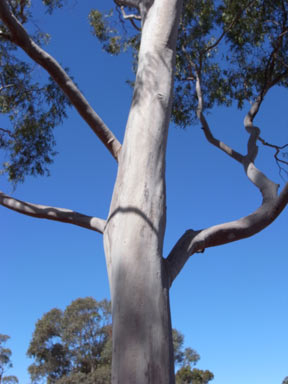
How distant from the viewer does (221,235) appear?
8.11 ft

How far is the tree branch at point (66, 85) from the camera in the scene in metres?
2.88

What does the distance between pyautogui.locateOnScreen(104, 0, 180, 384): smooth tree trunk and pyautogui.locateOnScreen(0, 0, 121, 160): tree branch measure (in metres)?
0.42

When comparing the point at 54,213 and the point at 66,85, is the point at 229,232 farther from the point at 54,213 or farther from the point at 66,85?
the point at 66,85

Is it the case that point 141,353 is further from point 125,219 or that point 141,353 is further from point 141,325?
point 125,219

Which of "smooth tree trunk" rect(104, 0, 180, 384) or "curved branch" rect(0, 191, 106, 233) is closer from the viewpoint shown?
"smooth tree trunk" rect(104, 0, 180, 384)

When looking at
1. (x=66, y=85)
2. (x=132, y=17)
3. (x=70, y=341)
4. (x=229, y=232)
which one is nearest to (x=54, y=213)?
(x=66, y=85)

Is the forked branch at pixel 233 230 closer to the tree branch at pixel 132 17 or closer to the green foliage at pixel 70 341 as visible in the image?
the tree branch at pixel 132 17

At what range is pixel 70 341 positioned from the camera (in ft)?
60.5

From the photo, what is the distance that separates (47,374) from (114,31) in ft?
51.2

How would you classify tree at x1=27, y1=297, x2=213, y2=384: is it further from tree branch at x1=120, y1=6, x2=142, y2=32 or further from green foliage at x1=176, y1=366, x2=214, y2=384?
tree branch at x1=120, y1=6, x2=142, y2=32

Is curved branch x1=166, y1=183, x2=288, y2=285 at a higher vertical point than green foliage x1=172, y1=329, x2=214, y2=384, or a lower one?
lower

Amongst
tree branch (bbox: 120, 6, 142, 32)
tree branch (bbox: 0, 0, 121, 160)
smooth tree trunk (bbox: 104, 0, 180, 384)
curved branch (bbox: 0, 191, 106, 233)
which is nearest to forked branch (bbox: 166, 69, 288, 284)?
smooth tree trunk (bbox: 104, 0, 180, 384)

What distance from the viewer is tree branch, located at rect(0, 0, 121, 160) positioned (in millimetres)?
2883

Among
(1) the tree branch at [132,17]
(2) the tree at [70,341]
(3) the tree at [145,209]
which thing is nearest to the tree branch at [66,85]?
(3) the tree at [145,209]
